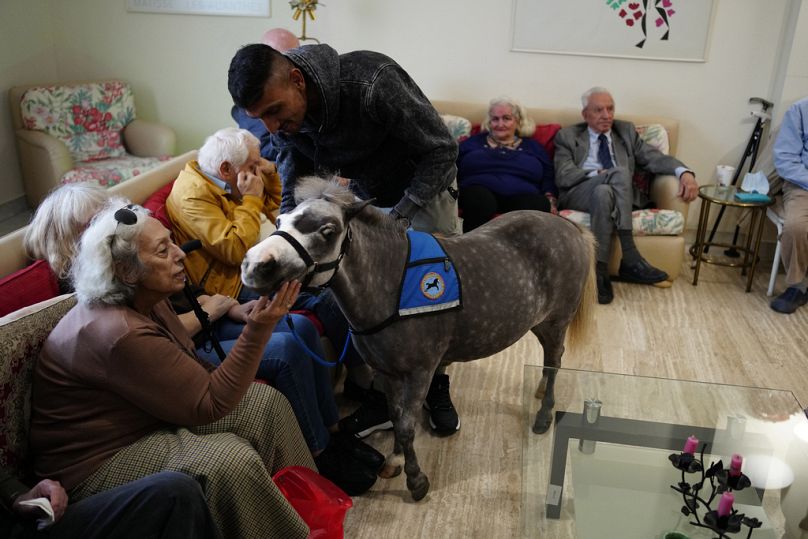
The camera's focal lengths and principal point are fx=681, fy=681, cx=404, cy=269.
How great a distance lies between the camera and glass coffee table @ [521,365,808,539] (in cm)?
185

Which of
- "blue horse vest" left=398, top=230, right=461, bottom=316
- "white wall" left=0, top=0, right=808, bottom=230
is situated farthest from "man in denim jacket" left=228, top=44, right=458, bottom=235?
"white wall" left=0, top=0, right=808, bottom=230

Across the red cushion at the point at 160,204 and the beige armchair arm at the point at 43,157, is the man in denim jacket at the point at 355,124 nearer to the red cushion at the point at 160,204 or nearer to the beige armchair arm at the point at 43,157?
the red cushion at the point at 160,204

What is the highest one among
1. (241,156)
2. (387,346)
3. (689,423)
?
(241,156)

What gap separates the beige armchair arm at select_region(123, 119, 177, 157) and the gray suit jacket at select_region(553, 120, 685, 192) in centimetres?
276

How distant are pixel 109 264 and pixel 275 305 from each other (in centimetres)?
40

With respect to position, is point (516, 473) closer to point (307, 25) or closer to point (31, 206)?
point (307, 25)

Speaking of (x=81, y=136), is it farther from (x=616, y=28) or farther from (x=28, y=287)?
(x=616, y=28)

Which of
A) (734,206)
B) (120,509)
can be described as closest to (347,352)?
(120,509)

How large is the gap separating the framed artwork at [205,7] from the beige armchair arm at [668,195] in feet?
9.48

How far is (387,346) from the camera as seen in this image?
1.96m

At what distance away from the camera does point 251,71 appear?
1.69m

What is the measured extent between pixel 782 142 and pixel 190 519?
12.6ft

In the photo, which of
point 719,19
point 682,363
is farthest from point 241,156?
point 719,19

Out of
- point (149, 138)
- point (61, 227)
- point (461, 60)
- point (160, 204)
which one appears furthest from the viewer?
point (149, 138)
